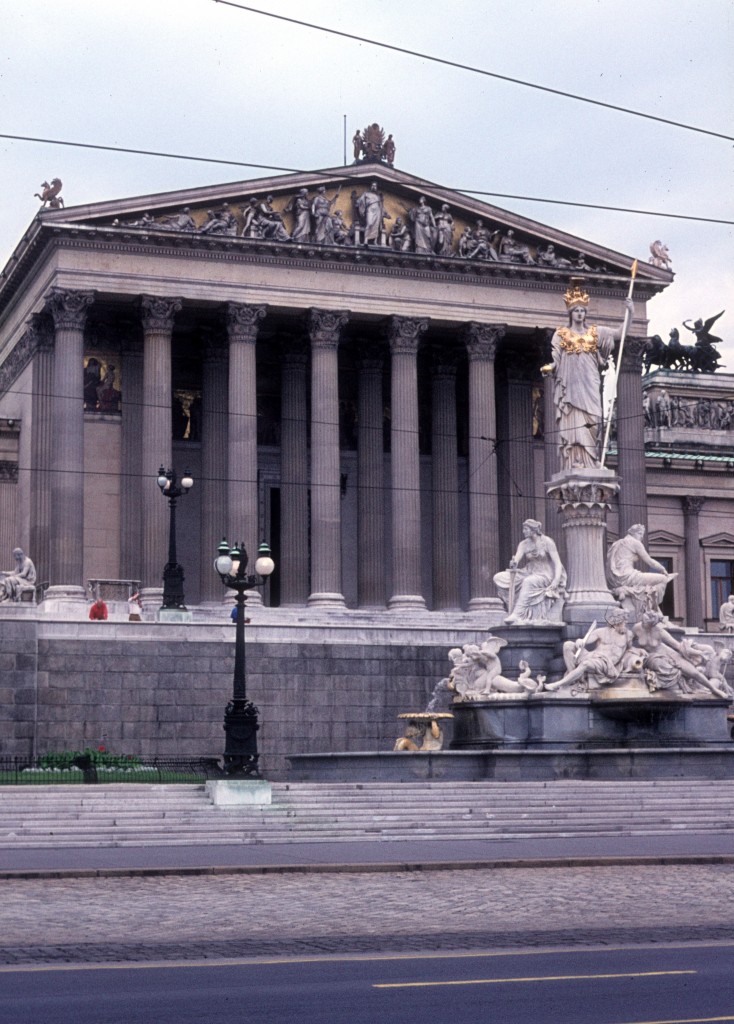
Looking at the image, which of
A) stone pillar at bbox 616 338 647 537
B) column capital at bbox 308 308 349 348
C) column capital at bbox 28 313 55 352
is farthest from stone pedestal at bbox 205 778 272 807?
stone pillar at bbox 616 338 647 537

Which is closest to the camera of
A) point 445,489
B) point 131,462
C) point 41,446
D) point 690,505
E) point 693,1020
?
point 693,1020

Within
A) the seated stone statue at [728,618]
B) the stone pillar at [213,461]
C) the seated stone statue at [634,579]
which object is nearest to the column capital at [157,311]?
the stone pillar at [213,461]

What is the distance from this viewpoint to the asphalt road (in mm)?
12414

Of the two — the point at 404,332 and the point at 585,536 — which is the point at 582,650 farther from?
the point at 404,332

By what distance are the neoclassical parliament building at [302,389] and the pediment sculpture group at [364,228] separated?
10cm

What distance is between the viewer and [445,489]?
6994 cm

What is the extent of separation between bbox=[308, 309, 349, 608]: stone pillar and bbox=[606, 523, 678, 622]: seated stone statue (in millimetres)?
22795

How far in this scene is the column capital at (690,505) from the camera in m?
85.5

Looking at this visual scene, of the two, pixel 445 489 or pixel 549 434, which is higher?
pixel 549 434

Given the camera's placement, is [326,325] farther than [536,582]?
Yes

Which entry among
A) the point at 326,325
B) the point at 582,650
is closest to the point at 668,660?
the point at 582,650

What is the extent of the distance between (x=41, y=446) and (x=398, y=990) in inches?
2085

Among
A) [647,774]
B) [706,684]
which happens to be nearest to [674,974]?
[647,774]

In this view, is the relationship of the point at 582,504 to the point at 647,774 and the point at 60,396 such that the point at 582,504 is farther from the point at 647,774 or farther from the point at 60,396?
the point at 60,396
